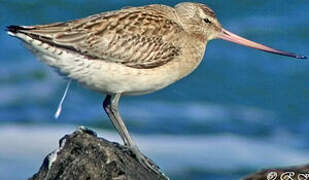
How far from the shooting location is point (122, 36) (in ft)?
41.3

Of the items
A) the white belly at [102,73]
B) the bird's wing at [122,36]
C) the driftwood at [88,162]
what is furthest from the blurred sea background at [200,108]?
the driftwood at [88,162]

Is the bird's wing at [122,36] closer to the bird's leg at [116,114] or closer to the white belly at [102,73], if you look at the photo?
the white belly at [102,73]

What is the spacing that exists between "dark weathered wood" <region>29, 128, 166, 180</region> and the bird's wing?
155 cm

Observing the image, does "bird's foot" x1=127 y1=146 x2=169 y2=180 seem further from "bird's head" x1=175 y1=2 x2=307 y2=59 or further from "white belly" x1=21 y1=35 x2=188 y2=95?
"bird's head" x1=175 y1=2 x2=307 y2=59

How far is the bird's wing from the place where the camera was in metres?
12.4

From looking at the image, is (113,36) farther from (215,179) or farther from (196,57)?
(215,179)

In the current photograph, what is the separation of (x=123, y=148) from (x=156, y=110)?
8.20 metres

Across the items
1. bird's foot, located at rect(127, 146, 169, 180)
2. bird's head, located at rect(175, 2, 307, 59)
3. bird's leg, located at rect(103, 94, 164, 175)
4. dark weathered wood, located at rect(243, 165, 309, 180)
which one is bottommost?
dark weathered wood, located at rect(243, 165, 309, 180)

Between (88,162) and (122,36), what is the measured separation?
2.28 m

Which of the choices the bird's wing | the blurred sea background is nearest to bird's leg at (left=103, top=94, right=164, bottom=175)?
the bird's wing

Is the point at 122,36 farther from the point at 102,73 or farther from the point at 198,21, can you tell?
the point at 198,21

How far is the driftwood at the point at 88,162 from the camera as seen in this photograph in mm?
10586

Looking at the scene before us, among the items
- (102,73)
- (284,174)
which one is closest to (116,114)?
(102,73)

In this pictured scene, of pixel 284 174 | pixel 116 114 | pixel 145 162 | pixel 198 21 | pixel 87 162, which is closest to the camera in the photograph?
pixel 87 162
